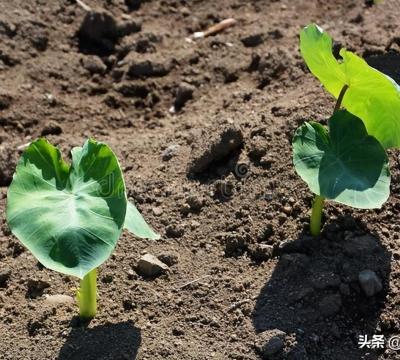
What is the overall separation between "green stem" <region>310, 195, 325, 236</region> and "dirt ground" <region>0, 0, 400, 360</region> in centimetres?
4

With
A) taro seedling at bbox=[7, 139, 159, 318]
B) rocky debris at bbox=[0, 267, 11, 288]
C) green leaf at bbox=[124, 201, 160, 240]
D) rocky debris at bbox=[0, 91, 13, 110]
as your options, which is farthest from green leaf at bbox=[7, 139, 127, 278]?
rocky debris at bbox=[0, 91, 13, 110]

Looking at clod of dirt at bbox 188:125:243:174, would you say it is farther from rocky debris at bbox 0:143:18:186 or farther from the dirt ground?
rocky debris at bbox 0:143:18:186

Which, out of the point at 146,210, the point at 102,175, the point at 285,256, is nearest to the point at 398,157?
the point at 285,256

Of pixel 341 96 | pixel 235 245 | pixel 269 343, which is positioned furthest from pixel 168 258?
pixel 341 96

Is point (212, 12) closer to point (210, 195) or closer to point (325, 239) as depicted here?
point (210, 195)

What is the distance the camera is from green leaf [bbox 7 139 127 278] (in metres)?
2.36

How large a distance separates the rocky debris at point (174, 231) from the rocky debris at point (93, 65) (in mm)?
1190

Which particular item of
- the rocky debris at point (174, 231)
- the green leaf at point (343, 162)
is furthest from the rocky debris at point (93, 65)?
the green leaf at point (343, 162)

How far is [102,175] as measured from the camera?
8.21 feet

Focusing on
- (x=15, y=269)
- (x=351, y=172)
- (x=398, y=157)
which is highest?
(x=351, y=172)

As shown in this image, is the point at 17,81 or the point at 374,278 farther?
the point at 17,81

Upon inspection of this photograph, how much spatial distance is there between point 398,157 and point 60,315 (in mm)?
1268

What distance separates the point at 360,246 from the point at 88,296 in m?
0.87

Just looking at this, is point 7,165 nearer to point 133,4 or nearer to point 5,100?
point 5,100
